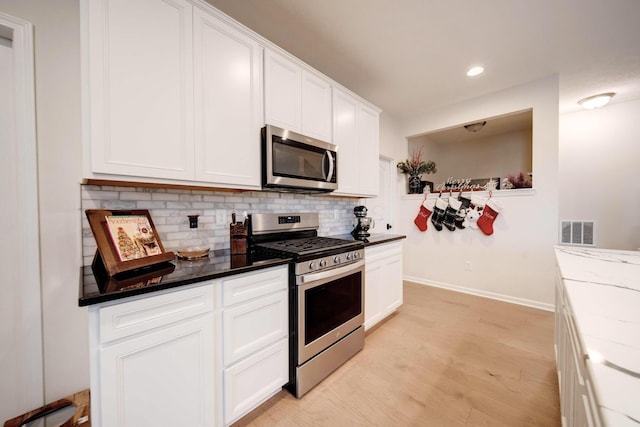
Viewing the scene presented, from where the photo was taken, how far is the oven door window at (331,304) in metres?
1.61

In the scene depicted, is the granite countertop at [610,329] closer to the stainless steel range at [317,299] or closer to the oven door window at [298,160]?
the stainless steel range at [317,299]

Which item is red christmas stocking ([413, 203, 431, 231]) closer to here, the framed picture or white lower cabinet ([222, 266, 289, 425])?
white lower cabinet ([222, 266, 289, 425])

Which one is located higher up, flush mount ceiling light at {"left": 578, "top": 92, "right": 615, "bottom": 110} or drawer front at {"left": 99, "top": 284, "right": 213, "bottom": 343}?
flush mount ceiling light at {"left": 578, "top": 92, "right": 615, "bottom": 110}

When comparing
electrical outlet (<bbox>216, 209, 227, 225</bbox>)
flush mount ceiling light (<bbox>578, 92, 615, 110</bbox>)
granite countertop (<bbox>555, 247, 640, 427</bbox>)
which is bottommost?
granite countertop (<bbox>555, 247, 640, 427</bbox>)

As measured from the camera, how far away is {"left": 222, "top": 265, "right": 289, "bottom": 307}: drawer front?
50.1 inches

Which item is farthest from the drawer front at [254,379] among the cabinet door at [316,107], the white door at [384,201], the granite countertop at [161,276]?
the white door at [384,201]

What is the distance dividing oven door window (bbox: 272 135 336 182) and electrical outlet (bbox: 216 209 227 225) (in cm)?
52

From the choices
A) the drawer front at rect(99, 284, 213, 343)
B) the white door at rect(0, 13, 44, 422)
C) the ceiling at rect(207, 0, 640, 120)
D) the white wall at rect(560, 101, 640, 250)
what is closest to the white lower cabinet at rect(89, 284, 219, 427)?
the drawer front at rect(99, 284, 213, 343)

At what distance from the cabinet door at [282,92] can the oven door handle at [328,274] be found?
3.73 feet

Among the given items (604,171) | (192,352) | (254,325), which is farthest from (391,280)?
(604,171)

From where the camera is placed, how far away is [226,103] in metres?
1.54

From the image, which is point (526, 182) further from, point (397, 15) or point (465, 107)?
point (397, 15)

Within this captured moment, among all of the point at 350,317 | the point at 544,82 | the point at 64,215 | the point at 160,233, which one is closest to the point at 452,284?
the point at 350,317

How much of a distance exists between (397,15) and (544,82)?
2264mm
